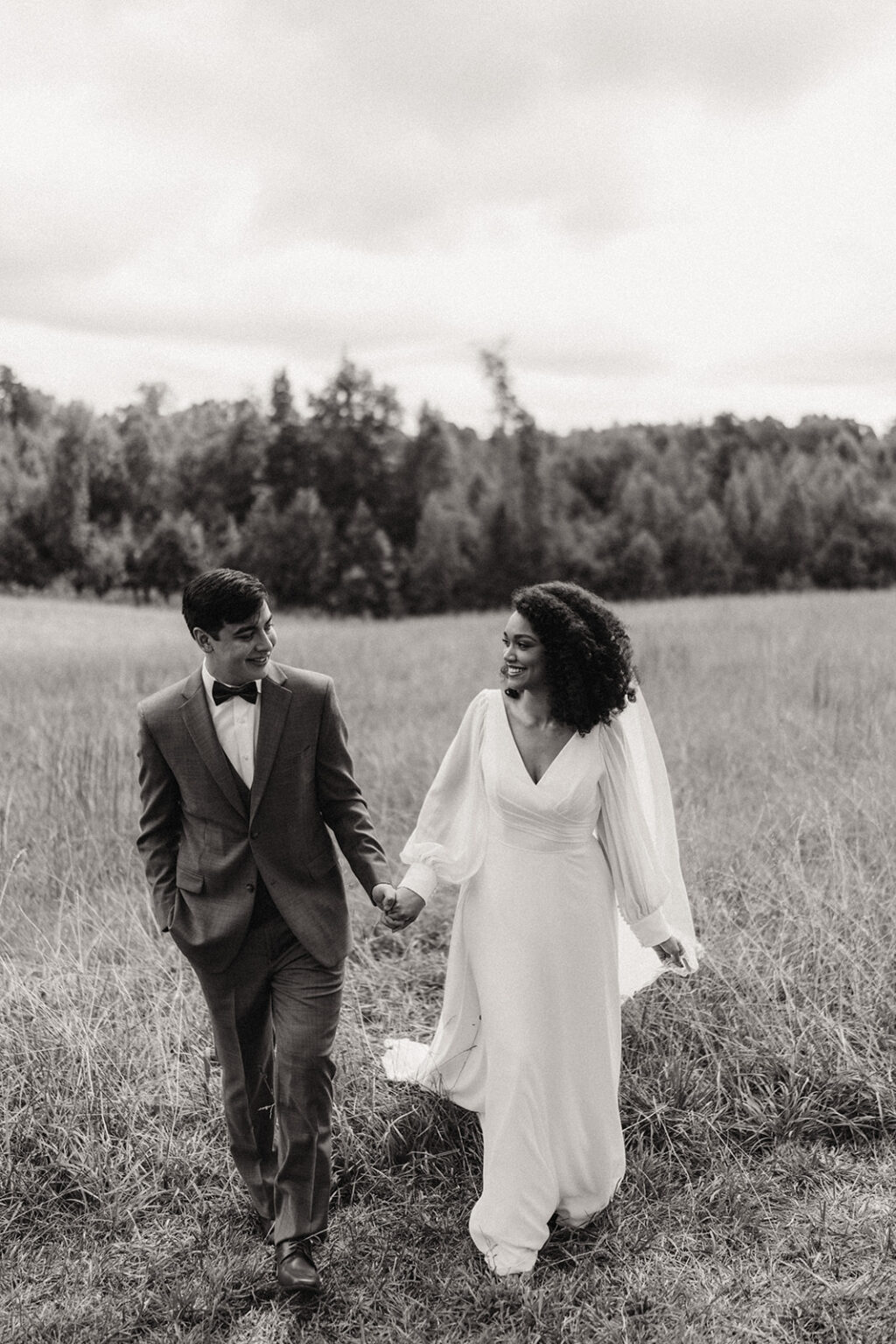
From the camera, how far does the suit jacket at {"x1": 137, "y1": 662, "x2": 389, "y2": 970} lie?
10.7 ft

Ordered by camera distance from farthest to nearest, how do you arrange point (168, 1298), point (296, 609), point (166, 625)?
point (296, 609), point (166, 625), point (168, 1298)

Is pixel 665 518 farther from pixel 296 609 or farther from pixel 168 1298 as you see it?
pixel 168 1298

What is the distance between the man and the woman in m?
0.29

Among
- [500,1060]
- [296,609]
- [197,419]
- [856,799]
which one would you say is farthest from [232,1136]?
[197,419]

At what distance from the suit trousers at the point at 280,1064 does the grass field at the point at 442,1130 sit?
0.80 ft

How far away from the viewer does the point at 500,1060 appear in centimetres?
342

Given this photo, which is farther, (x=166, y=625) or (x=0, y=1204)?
(x=166, y=625)

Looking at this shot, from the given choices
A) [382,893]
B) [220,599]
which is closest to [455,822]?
[382,893]

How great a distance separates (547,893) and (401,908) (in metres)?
0.43

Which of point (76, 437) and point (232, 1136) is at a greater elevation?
point (76, 437)

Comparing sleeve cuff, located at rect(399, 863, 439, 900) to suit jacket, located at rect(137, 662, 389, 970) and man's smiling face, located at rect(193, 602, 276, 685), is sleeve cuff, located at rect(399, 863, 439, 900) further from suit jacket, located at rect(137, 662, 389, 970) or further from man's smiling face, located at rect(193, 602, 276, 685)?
man's smiling face, located at rect(193, 602, 276, 685)

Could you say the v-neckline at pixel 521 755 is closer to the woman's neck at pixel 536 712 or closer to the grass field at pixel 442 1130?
the woman's neck at pixel 536 712

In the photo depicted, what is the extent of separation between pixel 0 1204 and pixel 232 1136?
35.9 inches

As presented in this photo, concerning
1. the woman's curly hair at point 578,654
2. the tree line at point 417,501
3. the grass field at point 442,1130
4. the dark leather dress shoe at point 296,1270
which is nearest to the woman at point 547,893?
the woman's curly hair at point 578,654
